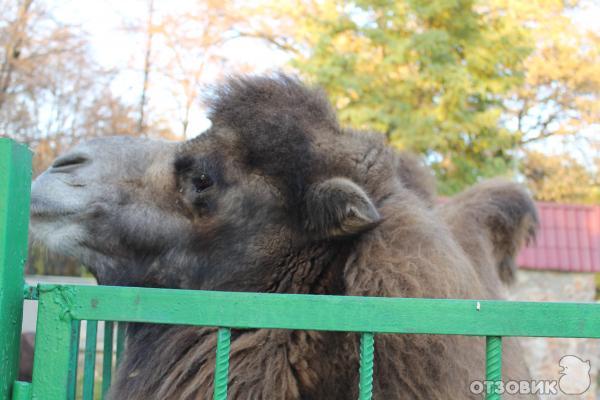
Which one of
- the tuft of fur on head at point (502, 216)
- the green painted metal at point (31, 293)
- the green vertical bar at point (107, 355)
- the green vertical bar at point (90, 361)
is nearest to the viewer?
the green painted metal at point (31, 293)

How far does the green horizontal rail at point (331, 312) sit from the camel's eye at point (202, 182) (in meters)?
1.05

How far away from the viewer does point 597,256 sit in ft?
38.4

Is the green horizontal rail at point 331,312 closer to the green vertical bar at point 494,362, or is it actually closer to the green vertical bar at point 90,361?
the green vertical bar at point 494,362

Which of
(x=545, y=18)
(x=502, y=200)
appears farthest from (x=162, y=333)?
(x=545, y=18)

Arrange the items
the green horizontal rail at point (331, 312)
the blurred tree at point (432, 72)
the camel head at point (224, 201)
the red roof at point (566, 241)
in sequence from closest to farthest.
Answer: the green horizontal rail at point (331, 312)
the camel head at point (224, 201)
the red roof at point (566, 241)
the blurred tree at point (432, 72)

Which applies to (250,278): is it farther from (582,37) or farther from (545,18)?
(582,37)

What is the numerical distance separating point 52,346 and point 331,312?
2.42ft

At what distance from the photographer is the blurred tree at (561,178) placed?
24234 millimetres

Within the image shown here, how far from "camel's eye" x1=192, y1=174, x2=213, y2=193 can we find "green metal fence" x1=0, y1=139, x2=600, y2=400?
1031mm

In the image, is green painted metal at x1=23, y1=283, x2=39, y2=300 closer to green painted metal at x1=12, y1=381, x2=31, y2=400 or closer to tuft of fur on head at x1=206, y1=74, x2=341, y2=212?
green painted metal at x1=12, y1=381, x2=31, y2=400

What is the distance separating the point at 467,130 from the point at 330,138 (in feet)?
46.6

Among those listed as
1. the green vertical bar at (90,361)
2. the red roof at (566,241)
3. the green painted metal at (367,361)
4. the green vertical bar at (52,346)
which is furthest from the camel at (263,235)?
the red roof at (566,241)

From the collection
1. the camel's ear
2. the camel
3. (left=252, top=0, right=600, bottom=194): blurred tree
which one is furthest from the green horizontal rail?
(left=252, top=0, right=600, bottom=194): blurred tree

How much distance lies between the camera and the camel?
7.27ft
